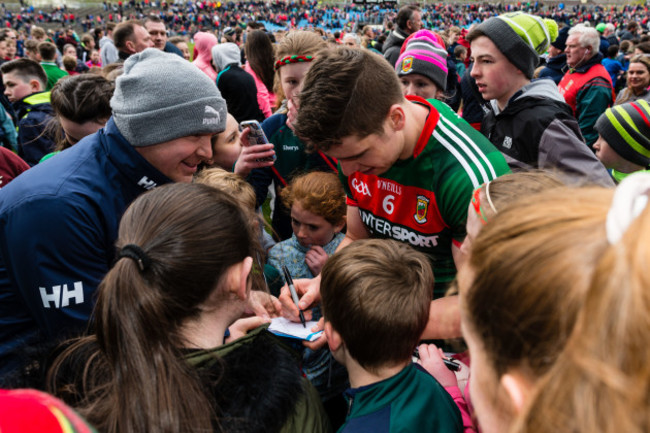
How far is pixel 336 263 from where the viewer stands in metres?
1.88

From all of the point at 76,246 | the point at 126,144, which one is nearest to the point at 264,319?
the point at 76,246

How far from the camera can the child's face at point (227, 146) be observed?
346cm

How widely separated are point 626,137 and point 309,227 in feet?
8.20

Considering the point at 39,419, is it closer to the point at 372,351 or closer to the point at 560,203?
the point at 560,203

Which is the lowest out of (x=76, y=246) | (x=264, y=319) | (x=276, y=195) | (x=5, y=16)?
(x=5, y=16)

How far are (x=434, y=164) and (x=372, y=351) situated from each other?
954 mm

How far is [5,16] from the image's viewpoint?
3781cm

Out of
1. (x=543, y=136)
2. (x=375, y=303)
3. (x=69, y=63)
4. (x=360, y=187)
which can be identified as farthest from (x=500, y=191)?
(x=69, y=63)

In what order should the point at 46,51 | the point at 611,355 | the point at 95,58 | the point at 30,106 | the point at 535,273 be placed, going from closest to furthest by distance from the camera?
the point at 611,355, the point at 535,273, the point at 30,106, the point at 46,51, the point at 95,58

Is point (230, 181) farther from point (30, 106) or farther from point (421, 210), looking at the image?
point (30, 106)

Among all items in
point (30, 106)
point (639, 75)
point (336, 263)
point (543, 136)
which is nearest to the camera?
point (336, 263)

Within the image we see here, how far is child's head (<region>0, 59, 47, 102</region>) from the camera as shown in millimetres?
5523

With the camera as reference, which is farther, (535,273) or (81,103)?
(81,103)

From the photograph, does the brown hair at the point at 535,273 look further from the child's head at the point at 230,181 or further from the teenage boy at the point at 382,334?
the child's head at the point at 230,181
